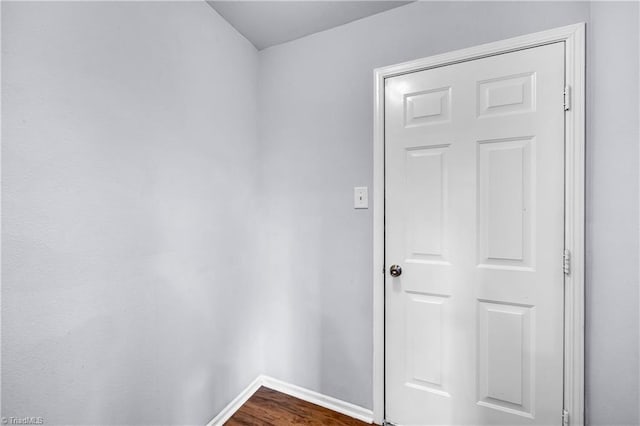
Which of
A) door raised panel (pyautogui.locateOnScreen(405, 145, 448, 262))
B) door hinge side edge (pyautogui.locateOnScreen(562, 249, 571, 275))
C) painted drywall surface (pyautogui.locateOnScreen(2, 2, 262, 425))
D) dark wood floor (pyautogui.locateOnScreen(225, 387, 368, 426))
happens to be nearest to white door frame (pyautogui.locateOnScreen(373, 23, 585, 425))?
door hinge side edge (pyautogui.locateOnScreen(562, 249, 571, 275))

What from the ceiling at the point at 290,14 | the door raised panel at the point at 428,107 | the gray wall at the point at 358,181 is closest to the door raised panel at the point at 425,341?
the gray wall at the point at 358,181

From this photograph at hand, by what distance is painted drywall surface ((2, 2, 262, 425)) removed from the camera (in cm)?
87

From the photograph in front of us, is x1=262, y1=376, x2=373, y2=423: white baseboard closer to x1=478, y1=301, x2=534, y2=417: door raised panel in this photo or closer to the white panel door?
the white panel door

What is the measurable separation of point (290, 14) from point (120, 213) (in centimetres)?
144

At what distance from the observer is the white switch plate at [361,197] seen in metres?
1.64

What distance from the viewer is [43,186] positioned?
0.90 metres

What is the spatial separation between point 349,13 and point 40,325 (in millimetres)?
2022

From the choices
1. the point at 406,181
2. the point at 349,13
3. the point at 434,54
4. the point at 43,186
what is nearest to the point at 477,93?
the point at 434,54

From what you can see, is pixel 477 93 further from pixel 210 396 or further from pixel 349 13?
→ pixel 210 396

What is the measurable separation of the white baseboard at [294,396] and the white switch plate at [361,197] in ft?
3.99

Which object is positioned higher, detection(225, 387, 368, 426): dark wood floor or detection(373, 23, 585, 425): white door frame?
detection(373, 23, 585, 425): white door frame

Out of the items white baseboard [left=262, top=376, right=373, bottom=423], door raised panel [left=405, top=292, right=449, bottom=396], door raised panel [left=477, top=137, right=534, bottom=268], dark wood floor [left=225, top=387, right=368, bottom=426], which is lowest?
dark wood floor [left=225, top=387, right=368, bottom=426]

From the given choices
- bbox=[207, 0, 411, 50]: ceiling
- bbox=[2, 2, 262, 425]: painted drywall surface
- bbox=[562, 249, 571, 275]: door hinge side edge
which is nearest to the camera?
bbox=[2, 2, 262, 425]: painted drywall surface

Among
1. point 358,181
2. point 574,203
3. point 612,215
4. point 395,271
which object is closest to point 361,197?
point 358,181
